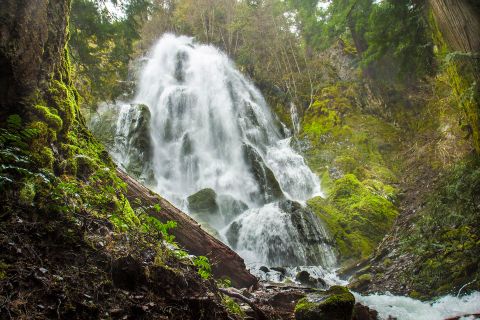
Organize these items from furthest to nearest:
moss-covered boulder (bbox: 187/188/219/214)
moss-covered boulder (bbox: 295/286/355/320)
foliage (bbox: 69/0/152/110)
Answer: moss-covered boulder (bbox: 187/188/219/214) → foliage (bbox: 69/0/152/110) → moss-covered boulder (bbox: 295/286/355/320)

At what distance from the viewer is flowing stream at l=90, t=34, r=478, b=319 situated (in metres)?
9.98

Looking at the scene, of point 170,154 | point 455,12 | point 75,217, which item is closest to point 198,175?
point 170,154

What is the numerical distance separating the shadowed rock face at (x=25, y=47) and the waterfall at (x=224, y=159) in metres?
7.59

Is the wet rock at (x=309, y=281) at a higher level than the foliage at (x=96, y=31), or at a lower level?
lower

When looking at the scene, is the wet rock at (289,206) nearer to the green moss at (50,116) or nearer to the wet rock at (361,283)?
the wet rock at (361,283)

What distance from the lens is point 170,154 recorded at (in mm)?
15711

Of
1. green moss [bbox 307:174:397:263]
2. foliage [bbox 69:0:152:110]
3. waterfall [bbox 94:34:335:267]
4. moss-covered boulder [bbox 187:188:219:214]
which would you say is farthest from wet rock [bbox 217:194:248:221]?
foliage [bbox 69:0:152:110]

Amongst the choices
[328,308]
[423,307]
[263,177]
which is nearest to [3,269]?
[328,308]

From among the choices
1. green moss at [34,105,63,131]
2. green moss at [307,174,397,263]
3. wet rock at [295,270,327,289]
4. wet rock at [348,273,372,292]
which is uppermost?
green moss at [34,105,63,131]

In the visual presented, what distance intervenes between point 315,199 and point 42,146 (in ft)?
33.7

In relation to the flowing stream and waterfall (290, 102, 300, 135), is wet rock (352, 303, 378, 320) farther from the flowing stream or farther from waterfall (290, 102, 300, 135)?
waterfall (290, 102, 300, 135)

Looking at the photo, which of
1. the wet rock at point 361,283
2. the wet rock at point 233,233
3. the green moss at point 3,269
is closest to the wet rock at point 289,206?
the wet rock at point 233,233

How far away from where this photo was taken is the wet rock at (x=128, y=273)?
8.62ft

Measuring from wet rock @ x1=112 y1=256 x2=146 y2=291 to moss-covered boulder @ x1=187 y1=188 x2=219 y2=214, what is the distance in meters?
9.16
